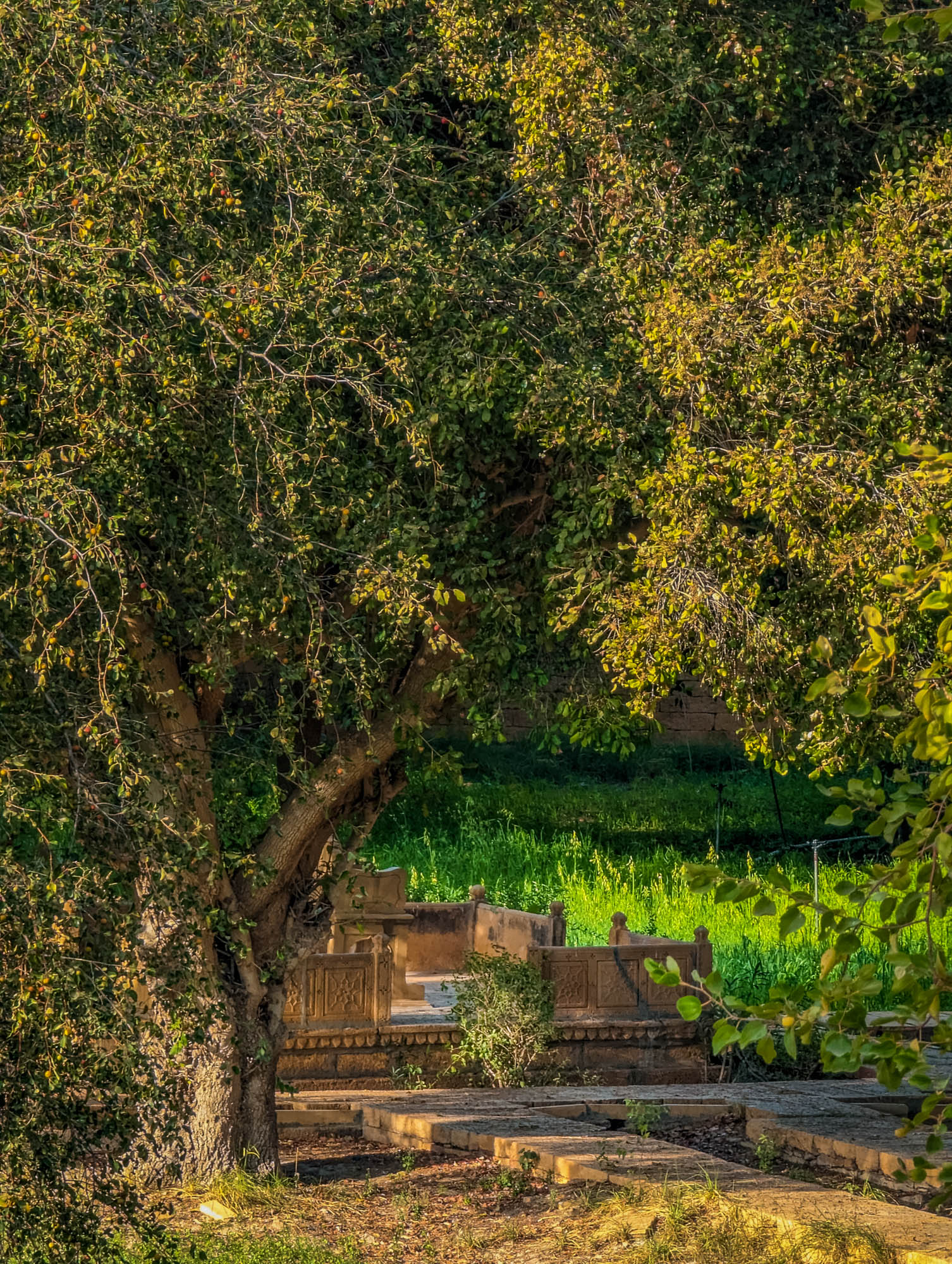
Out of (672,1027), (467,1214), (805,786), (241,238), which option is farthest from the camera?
(805,786)

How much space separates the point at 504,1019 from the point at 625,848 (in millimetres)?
11040

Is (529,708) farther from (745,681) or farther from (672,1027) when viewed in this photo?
(672,1027)

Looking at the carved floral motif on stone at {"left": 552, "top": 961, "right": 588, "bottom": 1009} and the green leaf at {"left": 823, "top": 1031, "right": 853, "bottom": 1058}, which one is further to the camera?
the carved floral motif on stone at {"left": 552, "top": 961, "right": 588, "bottom": 1009}

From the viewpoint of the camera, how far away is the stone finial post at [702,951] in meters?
14.8

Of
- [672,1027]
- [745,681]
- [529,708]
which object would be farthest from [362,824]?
[672,1027]

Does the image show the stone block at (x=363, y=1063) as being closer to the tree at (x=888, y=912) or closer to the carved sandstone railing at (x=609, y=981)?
the carved sandstone railing at (x=609, y=981)

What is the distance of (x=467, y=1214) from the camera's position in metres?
9.41

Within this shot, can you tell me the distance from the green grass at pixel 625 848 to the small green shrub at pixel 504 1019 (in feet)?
7.76

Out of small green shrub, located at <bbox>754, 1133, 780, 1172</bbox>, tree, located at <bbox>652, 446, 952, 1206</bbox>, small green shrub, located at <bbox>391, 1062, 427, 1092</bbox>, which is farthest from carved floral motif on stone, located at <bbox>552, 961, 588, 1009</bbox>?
tree, located at <bbox>652, 446, 952, 1206</bbox>

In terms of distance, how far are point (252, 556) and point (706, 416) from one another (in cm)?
235

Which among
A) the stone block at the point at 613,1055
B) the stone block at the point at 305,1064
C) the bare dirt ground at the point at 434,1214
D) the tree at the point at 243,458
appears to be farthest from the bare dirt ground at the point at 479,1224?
the stone block at the point at 613,1055

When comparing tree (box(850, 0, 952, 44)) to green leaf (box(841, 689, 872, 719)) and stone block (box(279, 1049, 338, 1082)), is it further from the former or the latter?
stone block (box(279, 1049, 338, 1082))

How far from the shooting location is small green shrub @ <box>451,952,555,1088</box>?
13.4 meters

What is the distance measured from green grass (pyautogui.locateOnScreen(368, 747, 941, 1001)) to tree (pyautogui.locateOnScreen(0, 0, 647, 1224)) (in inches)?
245
